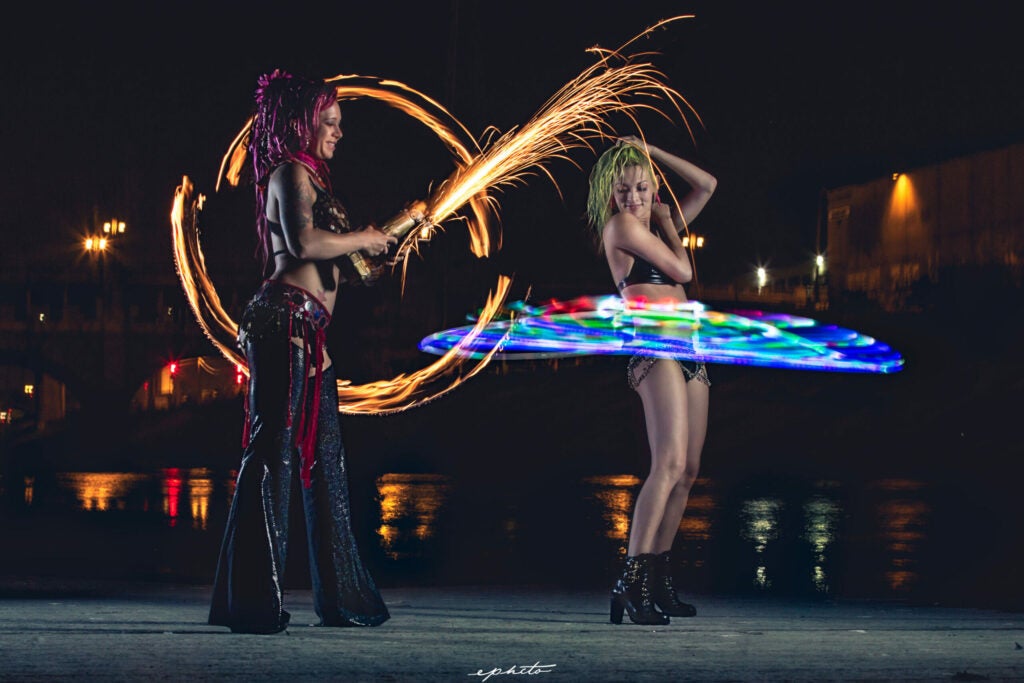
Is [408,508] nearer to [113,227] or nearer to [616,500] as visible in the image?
[616,500]

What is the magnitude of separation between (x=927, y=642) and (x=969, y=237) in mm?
64029

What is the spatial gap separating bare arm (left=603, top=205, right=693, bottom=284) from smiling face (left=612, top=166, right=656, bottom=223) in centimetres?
6

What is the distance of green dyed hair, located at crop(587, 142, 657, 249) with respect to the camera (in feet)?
24.5

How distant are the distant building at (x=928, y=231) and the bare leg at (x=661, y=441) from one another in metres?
57.3

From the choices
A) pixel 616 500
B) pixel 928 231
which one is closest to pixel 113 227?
pixel 928 231

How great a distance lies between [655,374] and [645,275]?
46 centimetres

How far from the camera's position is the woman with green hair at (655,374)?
23.9 feet

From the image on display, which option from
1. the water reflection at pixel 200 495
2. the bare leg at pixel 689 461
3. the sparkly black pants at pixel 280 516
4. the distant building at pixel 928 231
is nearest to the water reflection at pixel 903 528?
the bare leg at pixel 689 461

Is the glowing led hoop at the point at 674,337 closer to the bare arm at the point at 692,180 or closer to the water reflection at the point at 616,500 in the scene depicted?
the bare arm at the point at 692,180

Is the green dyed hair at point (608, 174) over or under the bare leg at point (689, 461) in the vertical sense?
over

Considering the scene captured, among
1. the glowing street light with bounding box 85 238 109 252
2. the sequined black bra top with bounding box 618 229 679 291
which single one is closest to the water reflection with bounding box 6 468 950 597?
the sequined black bra top with bounding box 618 229 679 291

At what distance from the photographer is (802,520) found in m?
18.2

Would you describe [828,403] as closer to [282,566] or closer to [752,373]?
[752,373]

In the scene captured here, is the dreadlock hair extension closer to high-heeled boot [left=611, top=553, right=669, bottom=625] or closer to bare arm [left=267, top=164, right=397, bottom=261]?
bare arm [left=267, top=164, right=397, bottom=261]
